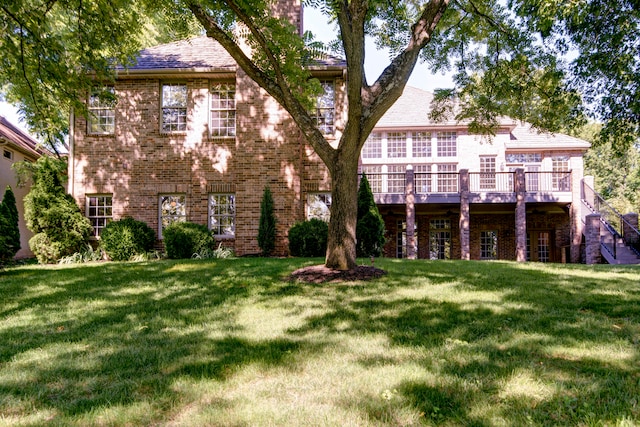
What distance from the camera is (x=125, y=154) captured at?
1359cm

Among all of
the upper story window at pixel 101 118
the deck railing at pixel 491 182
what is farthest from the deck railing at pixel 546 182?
the upper story window at pixel 101 118

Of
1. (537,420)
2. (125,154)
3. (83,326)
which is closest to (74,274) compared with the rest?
(83,326)

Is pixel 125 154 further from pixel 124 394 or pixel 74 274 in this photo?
pixel 124 394

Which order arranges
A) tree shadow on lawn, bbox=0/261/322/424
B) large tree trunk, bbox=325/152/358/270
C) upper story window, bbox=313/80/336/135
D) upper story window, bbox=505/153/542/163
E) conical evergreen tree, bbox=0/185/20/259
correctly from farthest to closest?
upper story window, bbox=505/153/542/163, upper story window, bbox=313/80/336/135, conical evergreen tree, bbox=0/185/20/259, large tree trunk, bbox=325/152/358/270, tree shadow on lawn, bbox=0/261/322/424

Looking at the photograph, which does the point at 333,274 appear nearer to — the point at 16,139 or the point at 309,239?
the point at 309,239

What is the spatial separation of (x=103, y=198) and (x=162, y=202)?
222 cm

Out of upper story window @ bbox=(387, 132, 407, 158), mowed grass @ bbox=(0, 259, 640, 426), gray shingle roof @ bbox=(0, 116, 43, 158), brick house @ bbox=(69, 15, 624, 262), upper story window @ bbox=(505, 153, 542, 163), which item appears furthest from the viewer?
upper story window @ bbox=(505, 153, 542, 163)

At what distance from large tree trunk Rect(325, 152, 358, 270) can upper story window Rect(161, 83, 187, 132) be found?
8.73 m

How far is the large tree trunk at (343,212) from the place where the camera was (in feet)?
23.6

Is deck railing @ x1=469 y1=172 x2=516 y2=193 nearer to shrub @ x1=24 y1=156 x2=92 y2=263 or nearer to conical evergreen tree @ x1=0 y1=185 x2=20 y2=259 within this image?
shrub @ x1=24 y1=156 x2=92 y2=263

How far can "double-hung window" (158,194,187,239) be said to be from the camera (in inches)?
532

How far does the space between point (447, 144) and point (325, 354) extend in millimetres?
20907

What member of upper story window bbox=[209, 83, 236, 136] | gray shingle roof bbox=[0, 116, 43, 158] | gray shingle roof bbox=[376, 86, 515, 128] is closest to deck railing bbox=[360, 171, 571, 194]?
gray shingle roof bbox=[376, 86, 515, 128]

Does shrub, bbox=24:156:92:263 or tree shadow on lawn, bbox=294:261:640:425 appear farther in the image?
shrub, bbox=24:156:92:263
